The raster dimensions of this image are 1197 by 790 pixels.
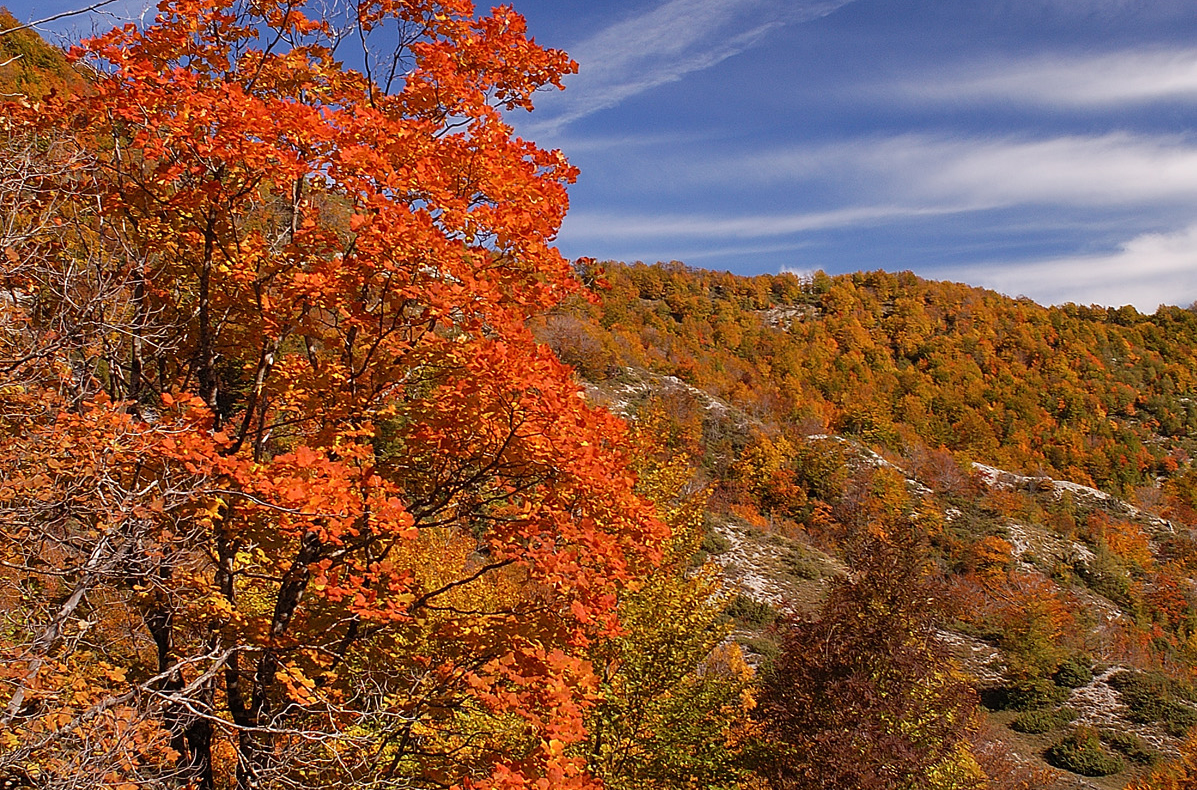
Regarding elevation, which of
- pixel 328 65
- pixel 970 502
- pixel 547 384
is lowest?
pixel 970 502

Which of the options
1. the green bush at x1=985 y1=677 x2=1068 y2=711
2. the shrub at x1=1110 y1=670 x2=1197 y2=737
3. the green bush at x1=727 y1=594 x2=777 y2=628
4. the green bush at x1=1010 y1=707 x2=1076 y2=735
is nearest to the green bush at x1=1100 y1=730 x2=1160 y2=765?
the green bush at x1=1010 y1=707 x2=1076 y2=735

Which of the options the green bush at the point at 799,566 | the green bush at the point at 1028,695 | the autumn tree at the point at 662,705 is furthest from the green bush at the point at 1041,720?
the autumn tree at the point at 662,705

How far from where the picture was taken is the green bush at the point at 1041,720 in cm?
2972

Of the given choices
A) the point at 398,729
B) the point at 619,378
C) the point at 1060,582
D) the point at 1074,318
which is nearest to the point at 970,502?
the point at 1060,582

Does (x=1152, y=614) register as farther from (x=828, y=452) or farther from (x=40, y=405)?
(x=40, y=405)

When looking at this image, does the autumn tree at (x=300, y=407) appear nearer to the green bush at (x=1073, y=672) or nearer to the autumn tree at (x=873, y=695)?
the autumn tree at (x=873, y=695)

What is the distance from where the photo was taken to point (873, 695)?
902 cm

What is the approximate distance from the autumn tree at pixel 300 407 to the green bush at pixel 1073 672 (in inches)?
1398

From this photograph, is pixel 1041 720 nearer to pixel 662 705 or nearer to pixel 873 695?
pixel 873 695

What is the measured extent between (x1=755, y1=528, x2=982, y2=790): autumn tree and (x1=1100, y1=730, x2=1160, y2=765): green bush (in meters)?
23.5

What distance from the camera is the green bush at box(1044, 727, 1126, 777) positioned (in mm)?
26078

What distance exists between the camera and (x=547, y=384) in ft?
17.0

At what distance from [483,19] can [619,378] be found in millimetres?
57225

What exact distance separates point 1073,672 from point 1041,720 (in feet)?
16.0
